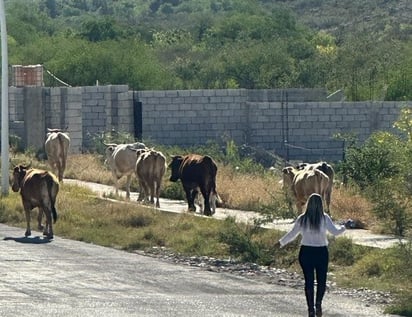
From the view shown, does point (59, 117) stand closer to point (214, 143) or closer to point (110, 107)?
point (110, 107)

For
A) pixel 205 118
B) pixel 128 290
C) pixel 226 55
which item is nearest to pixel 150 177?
pixel 128 290

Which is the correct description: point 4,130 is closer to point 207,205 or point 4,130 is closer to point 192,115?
point 207,205

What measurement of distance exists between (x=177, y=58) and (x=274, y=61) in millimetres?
13529

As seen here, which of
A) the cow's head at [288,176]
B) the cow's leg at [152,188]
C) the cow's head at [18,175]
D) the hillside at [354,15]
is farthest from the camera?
the hillside at [354,15]

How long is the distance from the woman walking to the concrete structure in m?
25.5

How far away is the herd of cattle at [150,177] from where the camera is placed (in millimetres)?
25484

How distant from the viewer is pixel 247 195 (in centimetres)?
3008

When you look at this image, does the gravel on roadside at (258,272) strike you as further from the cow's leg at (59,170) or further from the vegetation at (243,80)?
the cow's leg at (59,170)

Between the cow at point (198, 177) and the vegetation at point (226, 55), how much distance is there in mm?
21630

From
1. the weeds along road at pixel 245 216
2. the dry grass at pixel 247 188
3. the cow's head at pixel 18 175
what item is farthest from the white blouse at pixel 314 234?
the cow's head at pixel 18 175

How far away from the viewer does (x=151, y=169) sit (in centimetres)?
2989

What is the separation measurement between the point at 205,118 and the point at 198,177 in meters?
14.5

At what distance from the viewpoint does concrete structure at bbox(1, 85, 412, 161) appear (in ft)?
140

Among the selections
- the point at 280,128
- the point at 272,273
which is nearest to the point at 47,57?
the point at 280,128
